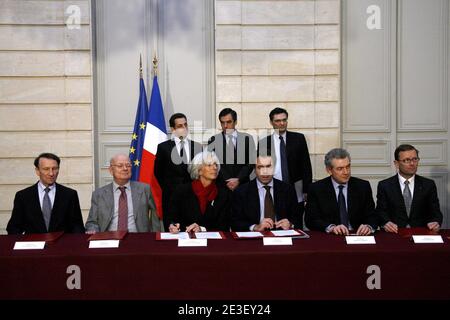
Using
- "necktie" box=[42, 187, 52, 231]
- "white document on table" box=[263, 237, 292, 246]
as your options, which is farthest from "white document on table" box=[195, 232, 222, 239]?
"necktie" box=[42, 187, 52, 231]

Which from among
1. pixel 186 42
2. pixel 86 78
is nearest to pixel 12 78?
pixel 86 78

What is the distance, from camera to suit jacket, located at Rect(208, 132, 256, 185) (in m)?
5.95

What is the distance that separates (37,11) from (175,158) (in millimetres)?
2888

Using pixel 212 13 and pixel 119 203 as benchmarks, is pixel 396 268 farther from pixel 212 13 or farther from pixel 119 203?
pixel 212 13

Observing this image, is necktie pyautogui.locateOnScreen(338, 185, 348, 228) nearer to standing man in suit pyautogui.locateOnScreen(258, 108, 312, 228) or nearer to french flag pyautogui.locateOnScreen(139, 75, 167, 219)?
standing man in suit pyautogui.locateOnScreen(258, 108, 312, 228)

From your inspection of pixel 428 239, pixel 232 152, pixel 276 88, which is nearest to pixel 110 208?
pixel 232 152

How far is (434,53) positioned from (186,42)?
10.5ft

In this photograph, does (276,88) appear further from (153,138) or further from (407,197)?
(407,197)

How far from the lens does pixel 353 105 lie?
25.4 feet

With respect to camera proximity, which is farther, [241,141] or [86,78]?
[86,78]

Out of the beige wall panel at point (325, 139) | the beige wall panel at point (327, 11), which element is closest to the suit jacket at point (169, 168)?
the beige wall panel at point (325, 139)

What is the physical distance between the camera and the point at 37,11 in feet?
24.2
